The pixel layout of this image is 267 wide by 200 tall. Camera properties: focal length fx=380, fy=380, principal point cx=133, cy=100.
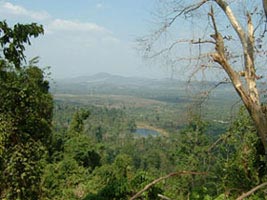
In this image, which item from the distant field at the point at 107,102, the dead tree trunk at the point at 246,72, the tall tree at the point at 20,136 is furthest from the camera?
the distant field at the point at 107,102

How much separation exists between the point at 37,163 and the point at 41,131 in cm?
83

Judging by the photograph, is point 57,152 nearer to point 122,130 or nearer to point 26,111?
point 26,111

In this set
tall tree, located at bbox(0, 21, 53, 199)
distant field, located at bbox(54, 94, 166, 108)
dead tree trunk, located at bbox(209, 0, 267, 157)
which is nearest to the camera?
dead tree trunk, located at bbox(209, 0, 267, 157)

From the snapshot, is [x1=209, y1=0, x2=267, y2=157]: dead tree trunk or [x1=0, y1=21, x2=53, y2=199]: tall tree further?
[x1=0, y1=21, x2=53, y2=199]: tall tree

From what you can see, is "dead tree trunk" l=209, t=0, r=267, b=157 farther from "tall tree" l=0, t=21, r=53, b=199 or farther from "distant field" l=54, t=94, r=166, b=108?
"distant field" l=54, t=94, r=166, b=108

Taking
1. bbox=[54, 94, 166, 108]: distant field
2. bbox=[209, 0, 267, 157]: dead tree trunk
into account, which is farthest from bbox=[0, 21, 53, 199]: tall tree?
bbox=[54, 94, 166, 108]: distant field

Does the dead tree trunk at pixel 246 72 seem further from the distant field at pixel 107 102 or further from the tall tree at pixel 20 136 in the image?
the distant field at pixel 107 102

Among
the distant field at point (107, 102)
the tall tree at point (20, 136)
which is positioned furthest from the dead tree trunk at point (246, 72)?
the distant field at point (107, 102)

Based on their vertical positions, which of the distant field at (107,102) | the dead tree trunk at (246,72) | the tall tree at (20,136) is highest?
the dead tree trunk at (246,72)

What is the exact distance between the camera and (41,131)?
9836mm

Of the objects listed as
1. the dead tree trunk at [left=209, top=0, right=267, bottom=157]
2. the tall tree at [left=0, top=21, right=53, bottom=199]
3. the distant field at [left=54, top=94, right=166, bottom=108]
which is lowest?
the distant field at [left=54, top=94, right=166, bottom=108]

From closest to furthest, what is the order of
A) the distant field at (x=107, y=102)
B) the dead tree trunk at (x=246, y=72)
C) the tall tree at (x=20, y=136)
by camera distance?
1. the dead tree trunk at (x=246, y=72)
2. the tall tree at (x=20, y=136)
3. the distant field at (x=107, y=102)

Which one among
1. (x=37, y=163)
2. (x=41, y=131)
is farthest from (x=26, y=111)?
(x=37, y=163)

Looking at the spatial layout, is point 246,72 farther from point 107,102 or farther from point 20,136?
point 107,102
